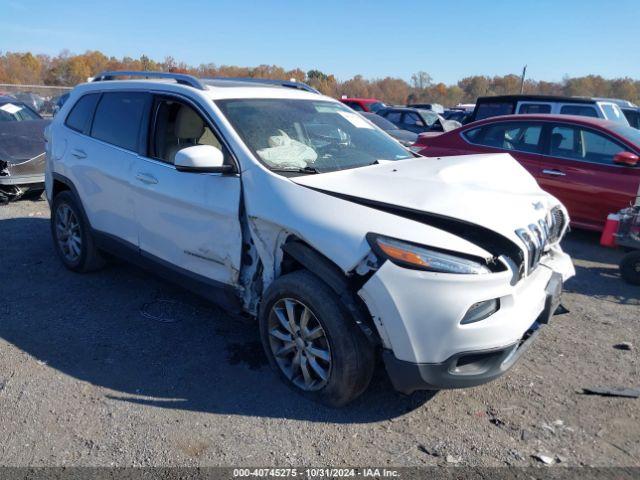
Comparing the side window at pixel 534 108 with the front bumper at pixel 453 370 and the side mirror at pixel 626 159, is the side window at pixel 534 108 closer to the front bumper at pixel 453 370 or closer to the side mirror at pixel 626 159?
the side mirror at pixel 626 159

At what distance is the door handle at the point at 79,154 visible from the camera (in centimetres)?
487

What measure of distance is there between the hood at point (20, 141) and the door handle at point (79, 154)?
12.2 ft

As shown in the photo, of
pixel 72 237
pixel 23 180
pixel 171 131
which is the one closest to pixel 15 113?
pixel 23 180

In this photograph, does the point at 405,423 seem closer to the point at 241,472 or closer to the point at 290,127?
the point at 241,472

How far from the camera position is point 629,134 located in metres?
6.64

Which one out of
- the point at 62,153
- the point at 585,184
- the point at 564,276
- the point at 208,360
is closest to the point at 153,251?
the point at 208,360

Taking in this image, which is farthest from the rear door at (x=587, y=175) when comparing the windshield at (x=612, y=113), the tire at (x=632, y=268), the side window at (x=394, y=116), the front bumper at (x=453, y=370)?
the side window at (x=394, y=116)

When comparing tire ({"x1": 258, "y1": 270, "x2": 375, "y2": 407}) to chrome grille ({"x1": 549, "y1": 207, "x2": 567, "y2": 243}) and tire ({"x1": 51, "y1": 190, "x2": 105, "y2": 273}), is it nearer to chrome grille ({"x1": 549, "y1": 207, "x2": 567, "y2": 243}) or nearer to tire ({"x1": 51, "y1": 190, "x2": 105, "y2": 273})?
chrome grille ({"x1": 549, "y1": 207, "x2": 567, "y2": 243})

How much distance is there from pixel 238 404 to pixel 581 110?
9725 mm

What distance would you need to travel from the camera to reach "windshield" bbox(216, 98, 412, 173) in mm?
3625

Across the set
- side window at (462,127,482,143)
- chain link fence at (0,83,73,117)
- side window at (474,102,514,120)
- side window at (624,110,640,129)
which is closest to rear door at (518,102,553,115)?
side window at (474,102,514,120)

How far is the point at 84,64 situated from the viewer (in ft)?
208

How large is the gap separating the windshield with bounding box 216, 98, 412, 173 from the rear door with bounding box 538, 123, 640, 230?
10.4 ft

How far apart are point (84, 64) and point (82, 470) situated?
7004 cm
